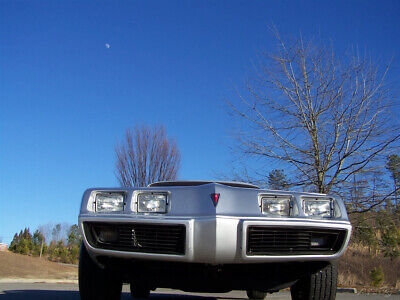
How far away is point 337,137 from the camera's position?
30.3ft

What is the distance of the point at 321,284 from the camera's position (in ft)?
9.82

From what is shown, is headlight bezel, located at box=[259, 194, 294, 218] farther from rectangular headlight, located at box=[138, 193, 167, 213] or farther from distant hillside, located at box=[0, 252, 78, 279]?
distant hillside, located at box=[0, 252, 78, 279]

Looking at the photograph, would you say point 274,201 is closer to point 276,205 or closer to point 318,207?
point 276,205

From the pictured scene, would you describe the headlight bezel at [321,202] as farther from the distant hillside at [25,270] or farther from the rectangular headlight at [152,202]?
the distant hillside at [25,270]

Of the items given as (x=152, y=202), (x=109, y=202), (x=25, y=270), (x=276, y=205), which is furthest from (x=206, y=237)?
(x=25, y=270)

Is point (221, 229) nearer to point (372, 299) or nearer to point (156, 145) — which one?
point (372, 299)

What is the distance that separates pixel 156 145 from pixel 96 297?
13439 mm

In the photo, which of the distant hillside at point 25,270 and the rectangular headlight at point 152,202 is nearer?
the rectangular headlight at point 152,202

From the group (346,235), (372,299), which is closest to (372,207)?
(372,299)

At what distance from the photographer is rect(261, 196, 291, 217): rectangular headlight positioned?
2.68 m

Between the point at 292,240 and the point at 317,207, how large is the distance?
1.12ft

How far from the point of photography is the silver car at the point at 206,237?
8.08ft

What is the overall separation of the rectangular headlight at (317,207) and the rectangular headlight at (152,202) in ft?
3.30

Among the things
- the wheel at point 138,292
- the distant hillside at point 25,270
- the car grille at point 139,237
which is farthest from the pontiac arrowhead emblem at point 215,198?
the distant hillside at point 25,270
